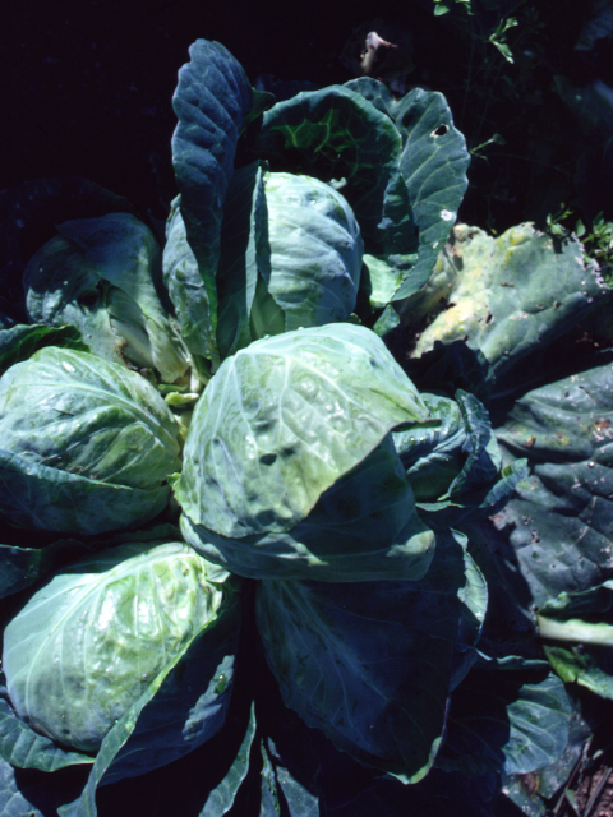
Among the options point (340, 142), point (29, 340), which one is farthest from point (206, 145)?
point (29, 340)

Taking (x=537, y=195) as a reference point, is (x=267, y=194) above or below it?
above

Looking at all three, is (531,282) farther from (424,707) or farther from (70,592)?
(70,592)

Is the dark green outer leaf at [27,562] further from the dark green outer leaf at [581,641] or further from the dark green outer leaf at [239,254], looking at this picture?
the dark green outer leaf at [581,641]

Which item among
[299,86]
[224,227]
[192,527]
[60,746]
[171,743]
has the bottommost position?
[60,746]

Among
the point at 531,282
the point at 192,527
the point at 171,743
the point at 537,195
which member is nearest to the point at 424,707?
the point at 171,743

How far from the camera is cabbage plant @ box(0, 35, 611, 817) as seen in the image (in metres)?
1.50

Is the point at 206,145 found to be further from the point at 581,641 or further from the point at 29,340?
the point at 581,641

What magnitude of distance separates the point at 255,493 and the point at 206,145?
37.2 inches

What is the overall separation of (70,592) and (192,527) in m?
0.42

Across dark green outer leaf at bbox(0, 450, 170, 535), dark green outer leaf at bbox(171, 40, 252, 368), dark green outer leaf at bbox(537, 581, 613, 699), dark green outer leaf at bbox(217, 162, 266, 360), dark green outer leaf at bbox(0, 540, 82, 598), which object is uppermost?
dark green outer leaf at bbox(171, 40, 252, 368)

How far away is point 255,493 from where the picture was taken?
1.43 metres

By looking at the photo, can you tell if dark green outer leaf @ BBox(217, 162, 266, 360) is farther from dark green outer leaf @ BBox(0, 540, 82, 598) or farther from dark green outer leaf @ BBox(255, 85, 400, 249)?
dark green outer leaf @ BBox(0, 540, 82, 598)

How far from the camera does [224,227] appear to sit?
1.93 m

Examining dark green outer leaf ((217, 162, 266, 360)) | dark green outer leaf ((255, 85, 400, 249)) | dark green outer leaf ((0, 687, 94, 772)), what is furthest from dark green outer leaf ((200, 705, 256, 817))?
dark green outer leaf ((255, 85, 400, 249))
